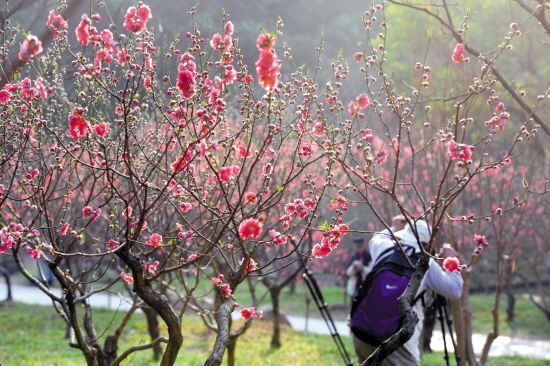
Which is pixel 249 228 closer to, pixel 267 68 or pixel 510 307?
pixel 267 68

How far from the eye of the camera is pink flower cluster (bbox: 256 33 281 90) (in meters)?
2.37

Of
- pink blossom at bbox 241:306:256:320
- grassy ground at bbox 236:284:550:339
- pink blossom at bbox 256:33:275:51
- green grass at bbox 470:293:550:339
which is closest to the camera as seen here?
pink blossom at bbox 256:33:275:51

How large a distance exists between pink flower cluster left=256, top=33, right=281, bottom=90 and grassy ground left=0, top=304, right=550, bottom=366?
6.37m

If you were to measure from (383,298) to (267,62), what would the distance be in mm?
2219

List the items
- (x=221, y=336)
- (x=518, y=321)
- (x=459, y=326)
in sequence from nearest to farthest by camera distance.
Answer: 1. (x=221, y=336)
2. (x=459, y=326)
3. (x=518, y=321)

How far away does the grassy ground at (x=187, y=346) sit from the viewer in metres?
9.45

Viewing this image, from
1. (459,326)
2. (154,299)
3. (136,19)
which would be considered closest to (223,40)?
(136,19)

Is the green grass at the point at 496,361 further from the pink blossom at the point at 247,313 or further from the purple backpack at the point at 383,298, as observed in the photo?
the pink blossom at the point at 247,313

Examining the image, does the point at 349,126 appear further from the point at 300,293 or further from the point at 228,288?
the point at 300,293

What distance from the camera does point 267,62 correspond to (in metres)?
2.40

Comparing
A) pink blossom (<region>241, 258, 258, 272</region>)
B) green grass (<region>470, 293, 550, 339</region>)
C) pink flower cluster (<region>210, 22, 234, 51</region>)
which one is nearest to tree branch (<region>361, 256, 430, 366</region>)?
pink blossom (<region>241, 258, 258, 272</region>)

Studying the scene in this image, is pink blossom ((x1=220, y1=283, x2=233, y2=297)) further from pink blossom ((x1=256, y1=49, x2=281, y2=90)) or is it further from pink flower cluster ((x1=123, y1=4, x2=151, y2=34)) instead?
pink flower cluster ((x1=123, y1=4, x2=151, y2=34))

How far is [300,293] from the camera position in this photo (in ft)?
75.9

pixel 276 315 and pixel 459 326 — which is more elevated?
pixel 276 315
